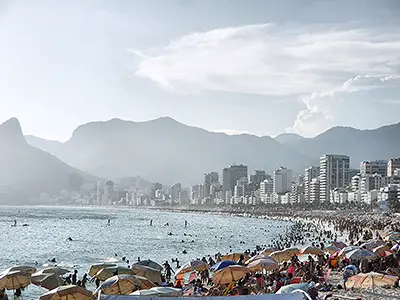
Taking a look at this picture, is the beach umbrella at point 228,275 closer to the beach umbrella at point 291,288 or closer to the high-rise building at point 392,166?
the beach umbrella at point 291,288

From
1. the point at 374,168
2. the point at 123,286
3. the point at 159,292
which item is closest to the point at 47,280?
the point at 123,286

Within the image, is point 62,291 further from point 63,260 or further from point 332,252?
point 63,260

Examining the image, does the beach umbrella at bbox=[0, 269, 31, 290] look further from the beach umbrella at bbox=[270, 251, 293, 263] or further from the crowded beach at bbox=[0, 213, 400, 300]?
the beach umbrella at bbox=[270, 251, 293, 263]

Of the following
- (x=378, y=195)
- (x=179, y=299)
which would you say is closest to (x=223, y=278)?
(x=179, y=299)

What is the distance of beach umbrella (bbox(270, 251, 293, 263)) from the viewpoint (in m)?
26.8

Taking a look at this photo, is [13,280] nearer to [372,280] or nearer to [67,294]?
[67,294]

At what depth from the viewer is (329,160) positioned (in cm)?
19988

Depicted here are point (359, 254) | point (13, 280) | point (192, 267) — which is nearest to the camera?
point (13, 280)

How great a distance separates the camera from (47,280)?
19.3 metres

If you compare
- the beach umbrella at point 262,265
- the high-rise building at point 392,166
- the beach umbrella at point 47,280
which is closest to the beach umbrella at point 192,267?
the beach umbrella at point 262,265

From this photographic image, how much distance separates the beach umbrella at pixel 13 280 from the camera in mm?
19328

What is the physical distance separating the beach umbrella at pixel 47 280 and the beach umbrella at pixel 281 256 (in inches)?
459

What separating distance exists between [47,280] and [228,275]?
22.2 ft

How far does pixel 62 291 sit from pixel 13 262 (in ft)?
85.2
